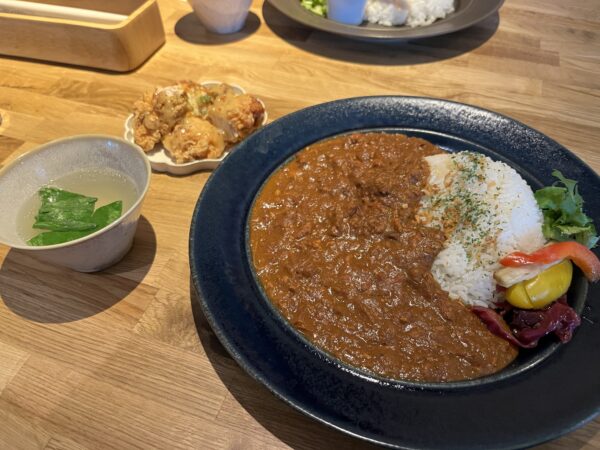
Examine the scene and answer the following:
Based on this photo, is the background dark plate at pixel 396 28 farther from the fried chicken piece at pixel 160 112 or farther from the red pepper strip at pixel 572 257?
the red pepper strip at pixel 572 257

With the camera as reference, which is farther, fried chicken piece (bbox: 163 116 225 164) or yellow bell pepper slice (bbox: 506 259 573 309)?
fried chicken piece (bbox: 163 116 225 164)

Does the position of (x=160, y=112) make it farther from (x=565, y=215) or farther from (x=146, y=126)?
(x=565, y=215)

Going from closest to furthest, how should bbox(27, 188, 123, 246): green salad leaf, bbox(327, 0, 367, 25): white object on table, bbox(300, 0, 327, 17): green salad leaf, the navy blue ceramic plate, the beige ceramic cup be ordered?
the navy blue ceramic plate → bbox(27, 188, 123, 246): green salad leaf → bbox(327, 0, 367, 25): white object on table → the beige ceramic cup → bbox(300, 0, 327, 17): green salad leaf

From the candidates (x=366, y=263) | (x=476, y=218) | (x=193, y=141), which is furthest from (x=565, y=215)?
(x=193, y=141)

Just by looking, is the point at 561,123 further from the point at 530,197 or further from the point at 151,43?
the point at 151,43

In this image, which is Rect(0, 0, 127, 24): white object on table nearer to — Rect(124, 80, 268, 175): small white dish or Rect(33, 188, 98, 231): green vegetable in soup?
Rect(124, 80, 268, 175): small white dish

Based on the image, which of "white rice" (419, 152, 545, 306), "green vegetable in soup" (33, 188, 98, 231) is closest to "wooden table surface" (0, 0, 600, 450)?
"green vegetable in soup" (33, 188, 98, 231)

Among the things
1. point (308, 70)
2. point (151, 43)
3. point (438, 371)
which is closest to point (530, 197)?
point (438, 371)
